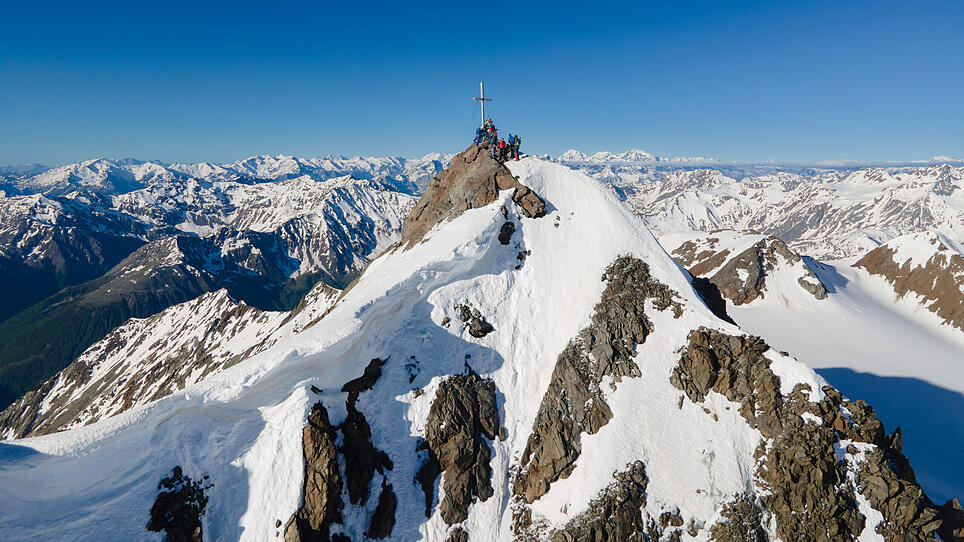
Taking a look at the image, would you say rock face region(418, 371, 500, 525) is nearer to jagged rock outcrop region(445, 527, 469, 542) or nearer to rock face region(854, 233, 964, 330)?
jagged rock outcrop region(445, 527, 469, 542)

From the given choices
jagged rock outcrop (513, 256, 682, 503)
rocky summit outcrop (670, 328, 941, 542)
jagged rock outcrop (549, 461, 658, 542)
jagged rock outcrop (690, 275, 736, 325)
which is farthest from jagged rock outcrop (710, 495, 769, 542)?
jagged rock outcrop (690, 275, 736, 325)

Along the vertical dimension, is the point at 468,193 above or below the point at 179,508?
above

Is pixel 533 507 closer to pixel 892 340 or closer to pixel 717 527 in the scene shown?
pixel 717 527

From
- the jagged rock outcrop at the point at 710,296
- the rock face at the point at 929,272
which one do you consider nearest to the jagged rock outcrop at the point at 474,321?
the jagged rock outcrop at the point at 710,296

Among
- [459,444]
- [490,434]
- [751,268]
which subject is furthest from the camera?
[751,268]

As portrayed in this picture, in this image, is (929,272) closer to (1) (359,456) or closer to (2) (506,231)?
(2) (506,231)

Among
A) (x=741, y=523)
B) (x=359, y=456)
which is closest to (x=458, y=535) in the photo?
(x=359, y=456)
